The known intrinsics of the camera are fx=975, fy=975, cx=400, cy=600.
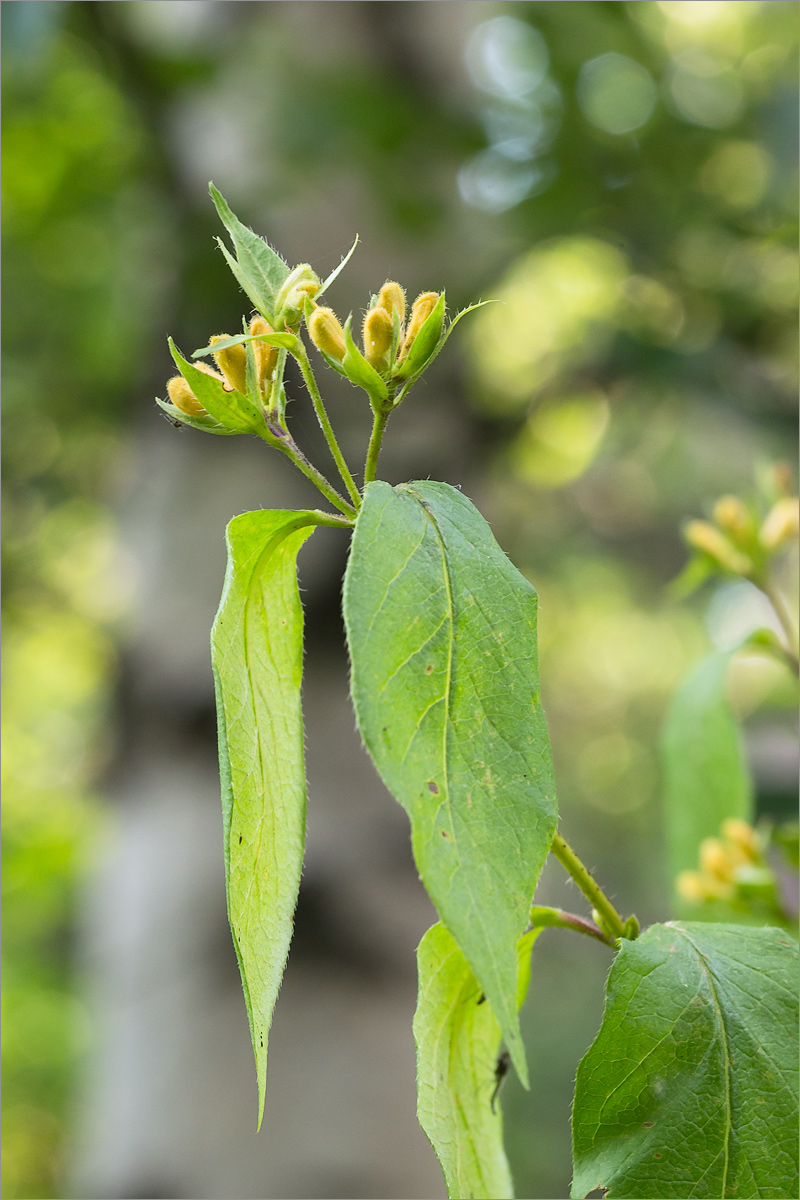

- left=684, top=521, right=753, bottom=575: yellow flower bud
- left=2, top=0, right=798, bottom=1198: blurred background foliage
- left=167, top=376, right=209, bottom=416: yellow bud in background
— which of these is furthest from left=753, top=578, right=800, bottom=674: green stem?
left=2, top=0, right=798, bottom=1198: blurred background foliage

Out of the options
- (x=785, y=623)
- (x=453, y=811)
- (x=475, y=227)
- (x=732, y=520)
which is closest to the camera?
(x=453, y=811)

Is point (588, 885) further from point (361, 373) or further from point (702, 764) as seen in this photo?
point (702, 764)

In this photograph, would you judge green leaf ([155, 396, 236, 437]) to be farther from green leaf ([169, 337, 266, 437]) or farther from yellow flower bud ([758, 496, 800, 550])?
yellow flower bud ([758, 496, 800, 550])

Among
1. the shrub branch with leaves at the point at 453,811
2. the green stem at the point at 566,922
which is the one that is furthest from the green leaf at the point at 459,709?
the green stem at the point at 566,922

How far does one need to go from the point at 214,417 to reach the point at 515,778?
14 cm

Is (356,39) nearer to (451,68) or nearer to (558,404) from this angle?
(451,68)

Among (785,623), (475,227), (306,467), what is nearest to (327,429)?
(306,467)

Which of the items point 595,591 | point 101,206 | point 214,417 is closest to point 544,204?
point 101,206

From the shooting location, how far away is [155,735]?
1726mm

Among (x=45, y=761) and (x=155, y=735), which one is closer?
(x=155, y=735)

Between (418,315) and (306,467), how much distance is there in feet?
0.24

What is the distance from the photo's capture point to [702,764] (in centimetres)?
63

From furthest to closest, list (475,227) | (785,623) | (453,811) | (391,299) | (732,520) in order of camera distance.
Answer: (475,227)
(732,520)
(785,623)
(391,299)
(453,811)

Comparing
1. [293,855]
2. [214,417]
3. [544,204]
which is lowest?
[293,855]
